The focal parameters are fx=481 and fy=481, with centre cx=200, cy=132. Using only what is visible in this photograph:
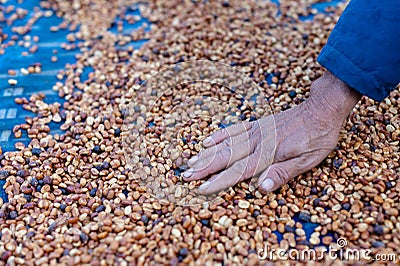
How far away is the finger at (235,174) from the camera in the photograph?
1548 millimetres

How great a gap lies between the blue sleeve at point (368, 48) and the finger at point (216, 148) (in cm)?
37

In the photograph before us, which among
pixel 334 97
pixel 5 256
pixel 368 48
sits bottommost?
pixel 5 256

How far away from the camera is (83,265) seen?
1393 mm

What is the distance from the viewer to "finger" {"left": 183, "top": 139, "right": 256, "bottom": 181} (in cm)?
160

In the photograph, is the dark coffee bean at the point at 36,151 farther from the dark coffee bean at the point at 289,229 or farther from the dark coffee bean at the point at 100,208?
the dark coffee bean at the point at 289,229

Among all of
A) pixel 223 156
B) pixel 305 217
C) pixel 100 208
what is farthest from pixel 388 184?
pixel 100 208

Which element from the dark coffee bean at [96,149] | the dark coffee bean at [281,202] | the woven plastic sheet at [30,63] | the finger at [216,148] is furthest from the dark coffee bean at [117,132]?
the dark coffee bean at [281,202]

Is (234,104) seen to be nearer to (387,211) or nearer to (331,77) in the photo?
(331,77)

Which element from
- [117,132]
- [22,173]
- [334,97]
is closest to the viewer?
[334,97]

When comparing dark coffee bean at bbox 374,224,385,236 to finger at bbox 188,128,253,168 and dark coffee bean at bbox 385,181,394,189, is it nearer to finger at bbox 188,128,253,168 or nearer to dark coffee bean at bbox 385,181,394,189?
dark coffee bean at bbox 385,181,394,189

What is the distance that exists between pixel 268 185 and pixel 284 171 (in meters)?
0.07

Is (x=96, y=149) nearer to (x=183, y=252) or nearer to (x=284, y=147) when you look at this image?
(x=183, y=252)

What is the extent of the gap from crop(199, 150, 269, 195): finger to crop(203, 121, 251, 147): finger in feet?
0.44

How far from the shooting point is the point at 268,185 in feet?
4.99
